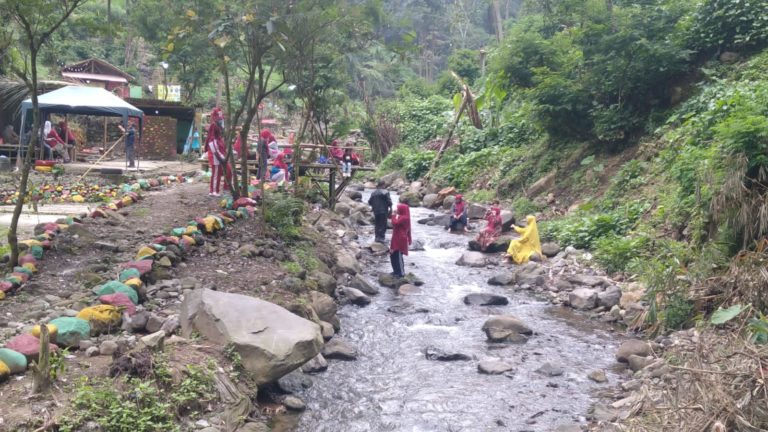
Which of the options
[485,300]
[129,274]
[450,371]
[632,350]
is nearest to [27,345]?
[129,274]

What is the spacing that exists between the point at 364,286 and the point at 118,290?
198 inches

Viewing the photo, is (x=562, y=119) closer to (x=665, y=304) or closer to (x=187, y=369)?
(x=665, y=304)

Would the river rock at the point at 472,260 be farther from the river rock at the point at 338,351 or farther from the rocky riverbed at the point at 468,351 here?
the river rock at the point at 338,351

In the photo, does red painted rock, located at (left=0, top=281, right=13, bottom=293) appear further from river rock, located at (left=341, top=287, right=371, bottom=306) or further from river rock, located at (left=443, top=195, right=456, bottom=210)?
river rock, located at (left=443, top=195, right=456, bottom=210)

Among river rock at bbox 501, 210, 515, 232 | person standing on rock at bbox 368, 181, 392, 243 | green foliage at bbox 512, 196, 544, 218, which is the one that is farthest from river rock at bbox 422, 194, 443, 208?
person standing on rock at bbox 368, 181, 392, 243

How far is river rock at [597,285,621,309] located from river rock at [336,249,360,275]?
4.45m

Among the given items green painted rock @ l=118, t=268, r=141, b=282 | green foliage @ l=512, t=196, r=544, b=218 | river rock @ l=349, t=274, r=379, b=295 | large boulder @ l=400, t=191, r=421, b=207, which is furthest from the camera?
large boulder @ l=400, t=191, r=421, b=207

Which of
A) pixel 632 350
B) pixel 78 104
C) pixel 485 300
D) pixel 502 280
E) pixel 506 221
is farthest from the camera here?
pixel 78 104

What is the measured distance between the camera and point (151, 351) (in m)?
6.17

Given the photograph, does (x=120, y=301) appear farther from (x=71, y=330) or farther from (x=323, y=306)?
(x=323, y=306)

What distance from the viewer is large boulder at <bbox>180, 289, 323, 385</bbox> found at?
6852mm

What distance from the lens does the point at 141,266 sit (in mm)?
8531

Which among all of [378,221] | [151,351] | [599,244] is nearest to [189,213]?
[378,221]

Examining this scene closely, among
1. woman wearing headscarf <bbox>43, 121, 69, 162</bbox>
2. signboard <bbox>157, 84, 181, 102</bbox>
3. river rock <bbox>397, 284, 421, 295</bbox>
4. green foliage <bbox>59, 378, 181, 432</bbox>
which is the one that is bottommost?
river rock <bbox>397, 284, 421, 295</bbox>
